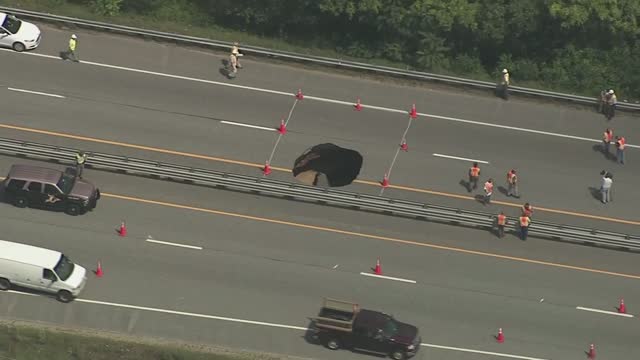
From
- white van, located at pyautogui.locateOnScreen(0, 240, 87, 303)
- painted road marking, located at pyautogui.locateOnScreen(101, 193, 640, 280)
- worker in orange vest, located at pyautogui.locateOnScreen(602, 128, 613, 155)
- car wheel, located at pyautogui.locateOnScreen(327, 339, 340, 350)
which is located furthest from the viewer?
worker in orange vest, located at pyautogui.locateOnScreen(602, 128, 613, 155)

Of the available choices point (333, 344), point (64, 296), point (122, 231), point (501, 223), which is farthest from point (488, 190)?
point (64, 296)

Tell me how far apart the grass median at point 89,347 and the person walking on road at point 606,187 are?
17634mm

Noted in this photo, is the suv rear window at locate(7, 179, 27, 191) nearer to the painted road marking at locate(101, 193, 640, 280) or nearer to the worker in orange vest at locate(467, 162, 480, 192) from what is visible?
the painted road marking at locate(101, 193, 640, 280)

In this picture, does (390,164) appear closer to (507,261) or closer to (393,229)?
(393,229)

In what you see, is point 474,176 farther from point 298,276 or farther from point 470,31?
point 470,31

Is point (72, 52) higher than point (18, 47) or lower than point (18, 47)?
higher

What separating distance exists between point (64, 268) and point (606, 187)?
23.5 m

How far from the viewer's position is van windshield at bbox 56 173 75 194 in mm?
41562

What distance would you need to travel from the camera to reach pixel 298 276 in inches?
1625

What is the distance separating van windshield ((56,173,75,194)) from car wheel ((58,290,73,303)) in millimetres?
4662

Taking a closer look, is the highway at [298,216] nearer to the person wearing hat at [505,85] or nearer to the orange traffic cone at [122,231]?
the orange traffic cone at [122,231]

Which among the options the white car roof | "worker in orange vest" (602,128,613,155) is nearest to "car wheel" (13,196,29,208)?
the white car roof

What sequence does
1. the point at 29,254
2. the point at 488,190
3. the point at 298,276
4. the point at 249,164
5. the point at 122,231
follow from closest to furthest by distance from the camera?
1. the point at 29,254
2. the point at 298,276
3. the point at 122,231
4. the point at 488,190
5. the point at 249,164

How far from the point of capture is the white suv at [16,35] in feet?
161
